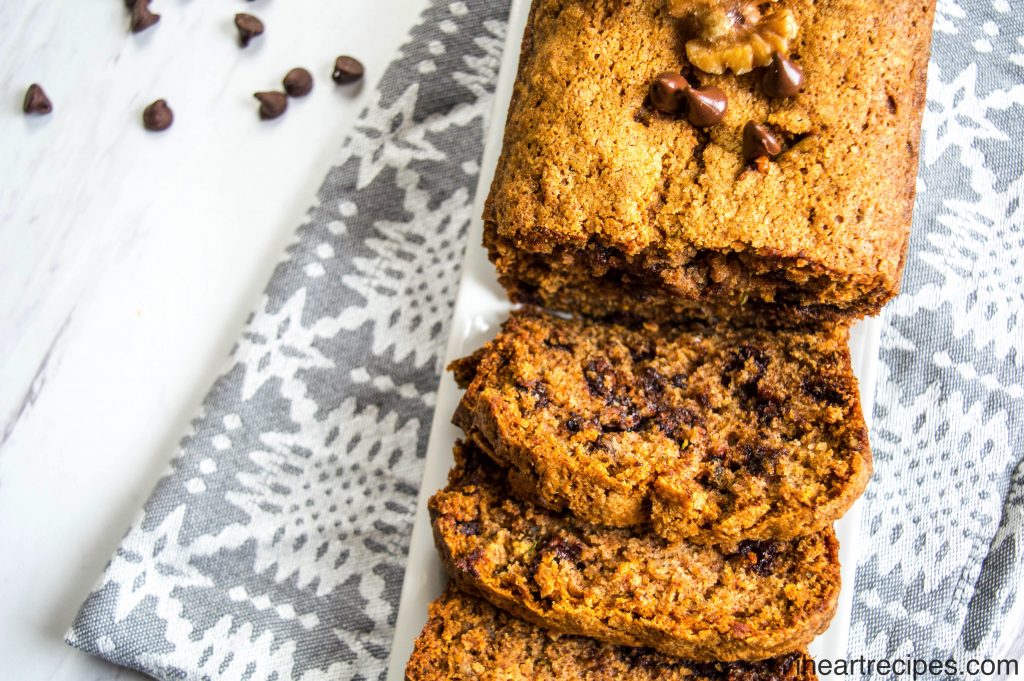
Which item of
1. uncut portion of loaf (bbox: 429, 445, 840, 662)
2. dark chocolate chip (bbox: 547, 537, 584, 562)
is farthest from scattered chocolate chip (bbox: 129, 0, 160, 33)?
dark chocolate chip (bbox: 547, 537, 584, 562)

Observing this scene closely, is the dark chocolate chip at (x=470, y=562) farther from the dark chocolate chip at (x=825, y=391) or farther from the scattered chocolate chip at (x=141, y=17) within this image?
the scattered chocolate chip at (x=141, y=17)

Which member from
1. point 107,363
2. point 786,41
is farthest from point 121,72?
point 786,41

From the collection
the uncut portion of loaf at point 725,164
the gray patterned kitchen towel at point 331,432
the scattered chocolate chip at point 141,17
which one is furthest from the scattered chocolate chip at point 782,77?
the scattered chocolate chip at point 141,17

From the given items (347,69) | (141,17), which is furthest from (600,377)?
(141,17)

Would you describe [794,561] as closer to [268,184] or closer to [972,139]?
[972,139]

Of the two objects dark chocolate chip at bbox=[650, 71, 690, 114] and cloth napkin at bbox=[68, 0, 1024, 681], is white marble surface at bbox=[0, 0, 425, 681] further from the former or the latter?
dark chocolate chip at bbox=[650, 71, 690, 114]

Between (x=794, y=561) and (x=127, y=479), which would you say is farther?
(x=127, y=479)
